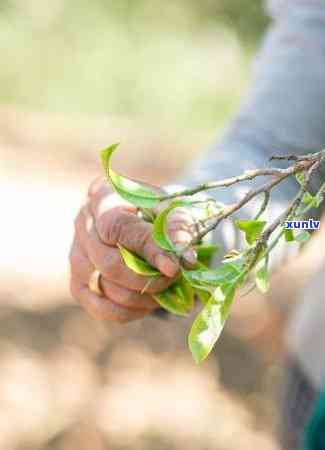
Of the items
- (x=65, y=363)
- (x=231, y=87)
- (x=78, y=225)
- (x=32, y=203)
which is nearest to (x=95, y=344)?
(x=65, y=363)

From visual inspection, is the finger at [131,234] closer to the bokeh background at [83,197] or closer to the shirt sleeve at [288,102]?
the shirt sleeve at [288,102]

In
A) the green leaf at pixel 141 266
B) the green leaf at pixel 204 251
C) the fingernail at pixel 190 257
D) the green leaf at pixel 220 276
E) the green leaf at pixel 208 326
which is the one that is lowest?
the green leaf at pixel 204 251

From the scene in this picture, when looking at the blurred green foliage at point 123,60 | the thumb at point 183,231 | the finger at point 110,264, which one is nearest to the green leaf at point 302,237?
the thumb at point 183,231

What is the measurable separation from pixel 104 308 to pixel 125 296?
39 mm

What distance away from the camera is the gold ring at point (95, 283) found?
935 mm

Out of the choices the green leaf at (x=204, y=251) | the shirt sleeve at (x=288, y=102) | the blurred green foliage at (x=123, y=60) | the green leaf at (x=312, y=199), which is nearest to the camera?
the green leaf at (x=312, y=199)

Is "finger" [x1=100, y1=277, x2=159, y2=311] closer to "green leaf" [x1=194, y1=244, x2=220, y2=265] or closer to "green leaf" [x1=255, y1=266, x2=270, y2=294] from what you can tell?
"green leaf" [x1=194, y1=244, x2=220, y2=265]

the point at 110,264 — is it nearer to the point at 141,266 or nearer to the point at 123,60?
the point at 141,266

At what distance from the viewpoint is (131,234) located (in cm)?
85

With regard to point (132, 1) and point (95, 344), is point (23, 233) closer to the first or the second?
point (95, 344)

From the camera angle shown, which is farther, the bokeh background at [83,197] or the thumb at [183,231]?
the bokeh background at [83,197]

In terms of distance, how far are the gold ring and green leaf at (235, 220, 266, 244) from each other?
33cm

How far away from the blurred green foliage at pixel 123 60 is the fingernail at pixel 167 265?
12.6ft

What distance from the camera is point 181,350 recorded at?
268 cm
